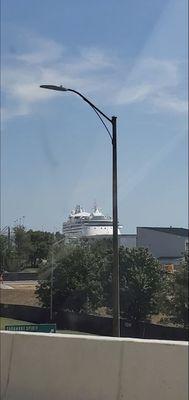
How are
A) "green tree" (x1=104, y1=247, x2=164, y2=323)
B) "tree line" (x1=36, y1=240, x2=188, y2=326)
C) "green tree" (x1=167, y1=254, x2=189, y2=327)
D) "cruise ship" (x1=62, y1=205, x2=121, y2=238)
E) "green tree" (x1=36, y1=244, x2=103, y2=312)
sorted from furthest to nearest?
"cruise ship" (x1=62, y1=205, x2=121, y2=238), "green tree" (x1=36, y1=244, x2=103, y2=312), "green tree" (x1=104, y1=247, x2=164, y2=323), "tree line" (x1=36, y1=240, x2=188, y2=326), "green tree" (x1=167, y1=254, x2=189, y2=327)

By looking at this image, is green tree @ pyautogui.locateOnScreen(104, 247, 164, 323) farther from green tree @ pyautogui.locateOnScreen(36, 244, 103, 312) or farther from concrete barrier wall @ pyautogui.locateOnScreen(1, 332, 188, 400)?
concrete barrier wall @ pyautogui.locateOnScreen(1, 332, 188, 400)

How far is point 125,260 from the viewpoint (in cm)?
5444

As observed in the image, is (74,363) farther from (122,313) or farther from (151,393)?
(122,313)

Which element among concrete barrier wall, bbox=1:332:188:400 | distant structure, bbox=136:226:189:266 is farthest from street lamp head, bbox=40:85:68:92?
distant structure, bbox=136:226:189:266

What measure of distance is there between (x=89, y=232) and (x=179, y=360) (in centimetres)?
14645

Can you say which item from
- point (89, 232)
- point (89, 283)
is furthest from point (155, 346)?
point (89, 232)

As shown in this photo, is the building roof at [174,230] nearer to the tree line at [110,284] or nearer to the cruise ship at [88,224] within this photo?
the cruise ship at [88,224]

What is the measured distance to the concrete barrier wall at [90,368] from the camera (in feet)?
19.4

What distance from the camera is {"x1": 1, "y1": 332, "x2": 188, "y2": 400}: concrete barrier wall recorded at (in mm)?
5922

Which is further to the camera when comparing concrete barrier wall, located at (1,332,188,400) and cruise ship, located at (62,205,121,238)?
cruise ship, located at (62,205,121,238)

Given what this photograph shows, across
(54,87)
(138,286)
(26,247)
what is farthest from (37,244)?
(54,87)

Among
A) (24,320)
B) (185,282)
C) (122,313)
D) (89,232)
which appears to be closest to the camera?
(185,282)

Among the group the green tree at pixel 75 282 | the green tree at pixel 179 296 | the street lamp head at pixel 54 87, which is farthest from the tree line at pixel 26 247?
the street lamp head at pixel 54 87

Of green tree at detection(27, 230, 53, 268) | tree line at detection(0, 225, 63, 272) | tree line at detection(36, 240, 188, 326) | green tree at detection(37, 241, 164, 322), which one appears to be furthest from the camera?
green tree at detection(27, 230, 53, 268)
